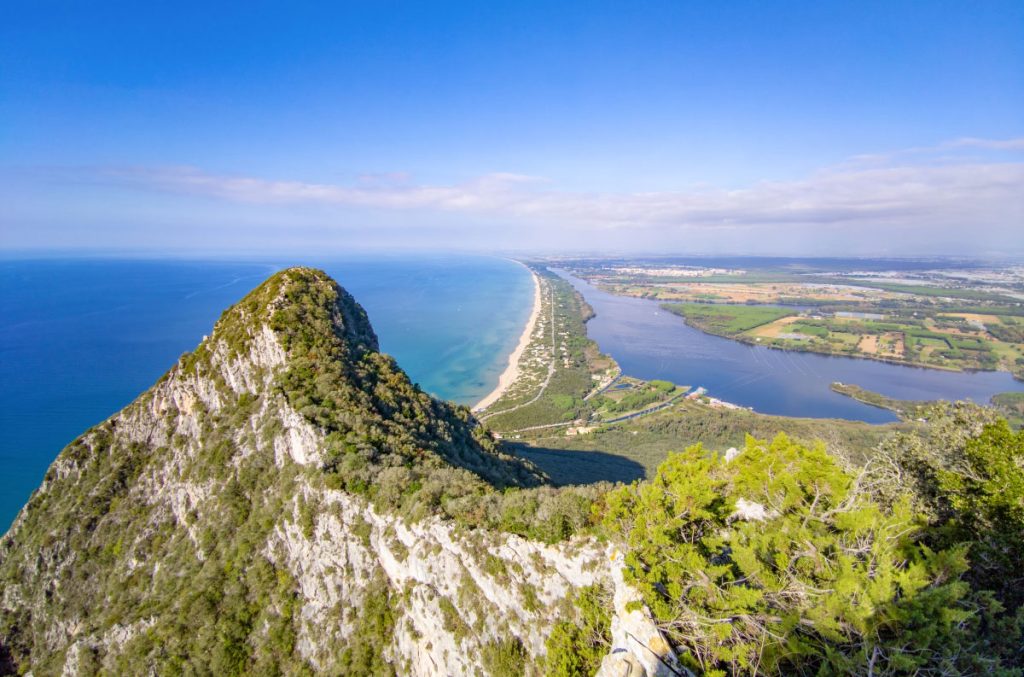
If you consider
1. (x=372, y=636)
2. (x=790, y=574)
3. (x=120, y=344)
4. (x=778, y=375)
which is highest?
(x=790, y=574)

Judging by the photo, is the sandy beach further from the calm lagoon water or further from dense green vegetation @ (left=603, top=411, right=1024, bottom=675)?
dense green vegetation @ (left=603, top=411, right=1024, bottom=675)

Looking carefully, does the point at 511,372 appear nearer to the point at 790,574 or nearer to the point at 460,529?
the point at 460,529

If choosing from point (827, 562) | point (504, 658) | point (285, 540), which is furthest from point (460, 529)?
point (827, 562)

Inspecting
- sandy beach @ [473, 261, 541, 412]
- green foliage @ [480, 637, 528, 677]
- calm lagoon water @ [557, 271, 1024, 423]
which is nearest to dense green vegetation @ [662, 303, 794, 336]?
calm lagoon water @ [557, 271, 1024, 423]

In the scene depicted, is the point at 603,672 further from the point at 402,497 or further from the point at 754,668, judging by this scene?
the point at 402,497

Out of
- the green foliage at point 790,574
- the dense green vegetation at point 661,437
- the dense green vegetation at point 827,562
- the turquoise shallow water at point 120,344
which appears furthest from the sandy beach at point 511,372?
the green foliage at point 790,574

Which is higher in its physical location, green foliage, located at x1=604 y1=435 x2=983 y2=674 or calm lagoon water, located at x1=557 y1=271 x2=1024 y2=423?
green foliage, located at x1=604 y1=435 x2=983 y2=674

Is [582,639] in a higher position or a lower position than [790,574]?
lower

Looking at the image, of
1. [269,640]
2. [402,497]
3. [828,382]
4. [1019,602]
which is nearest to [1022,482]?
[1019,602]
